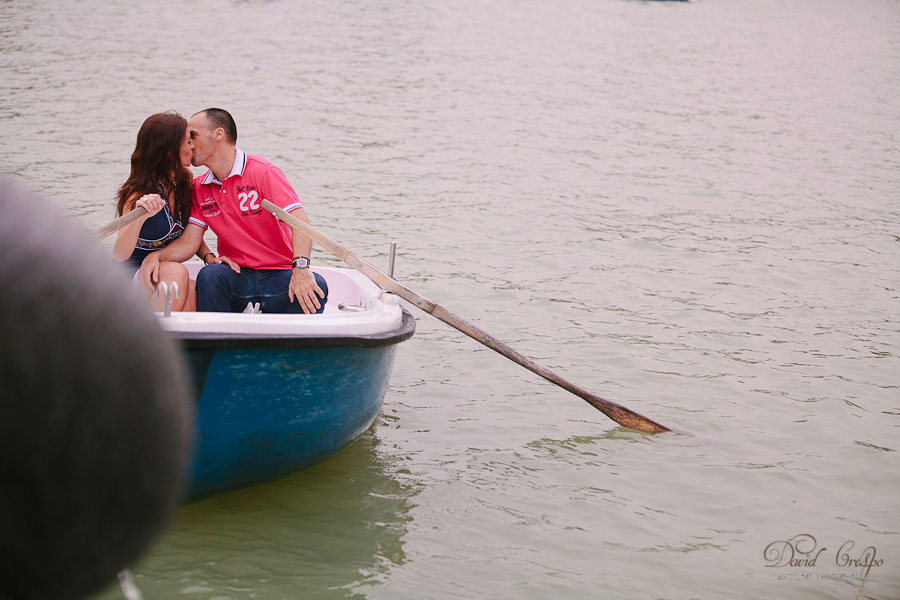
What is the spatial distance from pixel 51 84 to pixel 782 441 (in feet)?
40.8

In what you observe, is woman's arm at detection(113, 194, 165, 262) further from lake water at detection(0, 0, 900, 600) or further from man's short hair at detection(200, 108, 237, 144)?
lake water at detection(0, 0, 900, 600)

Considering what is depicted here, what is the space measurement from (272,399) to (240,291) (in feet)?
3.52

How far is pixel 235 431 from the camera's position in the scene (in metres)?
3.80

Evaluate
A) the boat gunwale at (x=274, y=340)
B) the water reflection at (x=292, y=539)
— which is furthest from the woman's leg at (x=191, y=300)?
the boat gunwale at (x=274, y=340)

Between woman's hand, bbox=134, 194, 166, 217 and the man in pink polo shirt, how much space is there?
364 millimetres

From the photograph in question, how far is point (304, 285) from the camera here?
15.2 ft

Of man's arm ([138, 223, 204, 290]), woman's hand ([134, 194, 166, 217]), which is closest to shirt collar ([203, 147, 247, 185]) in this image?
man's arm ([138, 223, 204, 290])

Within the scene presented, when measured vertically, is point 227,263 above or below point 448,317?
above

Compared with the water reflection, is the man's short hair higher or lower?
higher
